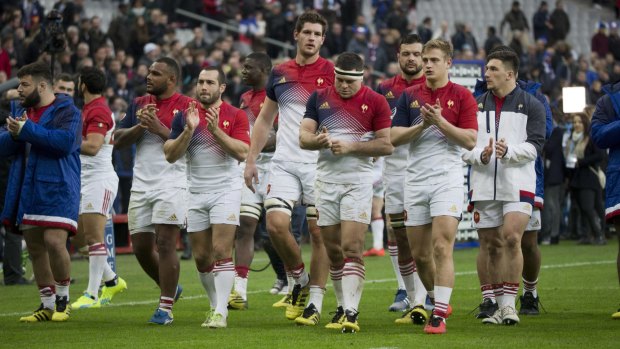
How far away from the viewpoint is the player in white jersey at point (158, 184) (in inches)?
466

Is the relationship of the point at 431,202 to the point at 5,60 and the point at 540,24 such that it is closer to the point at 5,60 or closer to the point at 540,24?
the point at 5,60

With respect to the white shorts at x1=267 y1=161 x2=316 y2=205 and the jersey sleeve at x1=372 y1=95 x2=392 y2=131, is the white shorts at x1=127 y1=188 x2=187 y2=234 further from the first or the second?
the jersey sleeve at x1=372 y1=95 x2=392 y2=131

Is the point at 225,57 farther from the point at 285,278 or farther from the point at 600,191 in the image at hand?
the point at 285,278

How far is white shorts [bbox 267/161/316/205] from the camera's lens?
478 inches

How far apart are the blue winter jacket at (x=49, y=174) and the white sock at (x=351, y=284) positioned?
2.93 meters

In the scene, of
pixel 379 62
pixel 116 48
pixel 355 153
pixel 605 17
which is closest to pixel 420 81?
pixel 355 153

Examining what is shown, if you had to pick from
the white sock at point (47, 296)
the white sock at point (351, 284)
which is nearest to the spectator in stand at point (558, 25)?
the white sock at point (47, 296)

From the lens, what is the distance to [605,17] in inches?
1577

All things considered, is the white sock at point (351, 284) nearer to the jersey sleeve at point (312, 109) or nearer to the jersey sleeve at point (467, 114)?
the jersey sleeve at point (312, 109)

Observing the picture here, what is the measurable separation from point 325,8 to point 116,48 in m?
7.18

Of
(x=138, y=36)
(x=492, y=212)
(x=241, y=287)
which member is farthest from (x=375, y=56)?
(x=492, y=212)

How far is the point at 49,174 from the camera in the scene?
12141 mm

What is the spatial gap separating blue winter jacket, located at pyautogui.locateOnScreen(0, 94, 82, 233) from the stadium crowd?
0.67 meters

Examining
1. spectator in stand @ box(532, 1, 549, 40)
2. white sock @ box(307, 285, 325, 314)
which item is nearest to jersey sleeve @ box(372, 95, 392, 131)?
white sock @ box(307, 285, 325, 314)
